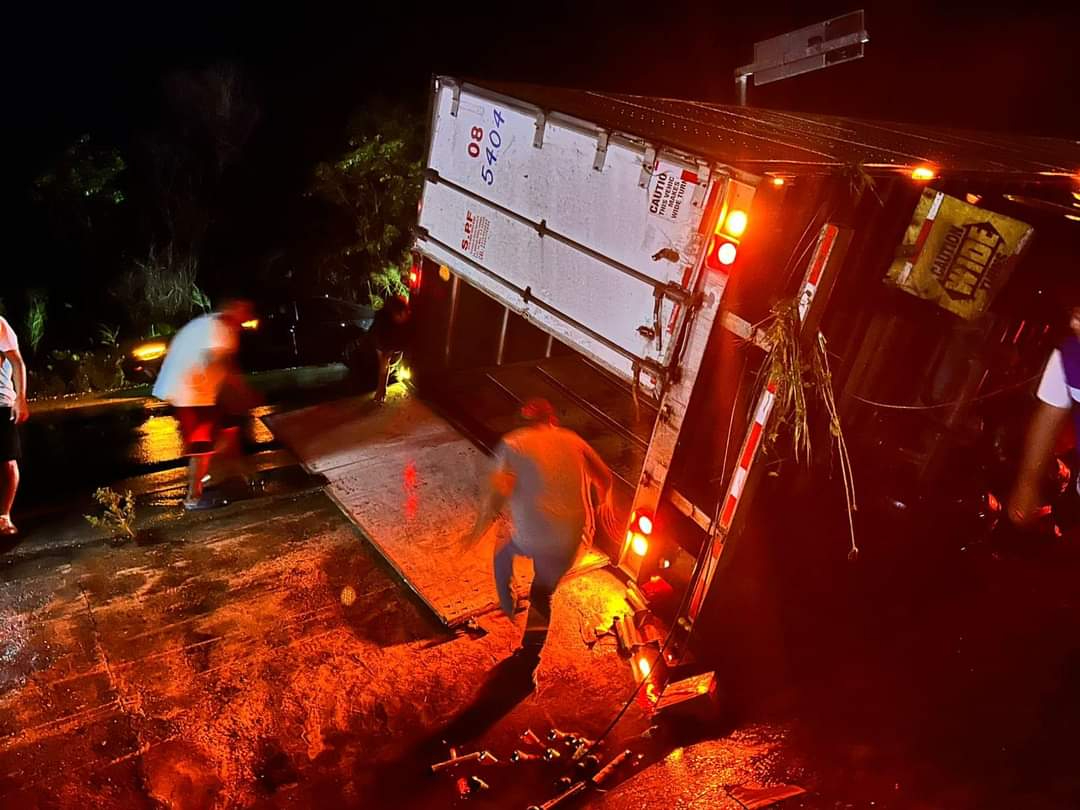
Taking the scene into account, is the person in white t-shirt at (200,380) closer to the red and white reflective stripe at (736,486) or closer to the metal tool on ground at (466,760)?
the metal tool on ground at (466,760)

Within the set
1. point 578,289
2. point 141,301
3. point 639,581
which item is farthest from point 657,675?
point 141,301

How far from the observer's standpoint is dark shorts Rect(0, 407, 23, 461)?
5176 millimetres

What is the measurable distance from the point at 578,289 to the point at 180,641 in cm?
351

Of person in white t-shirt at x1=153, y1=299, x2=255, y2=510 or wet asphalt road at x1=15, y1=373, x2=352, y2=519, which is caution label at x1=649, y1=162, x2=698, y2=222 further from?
wet asphalt road at x1=15, y1=373, x2=352, y2=519

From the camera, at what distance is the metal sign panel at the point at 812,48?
636 cm

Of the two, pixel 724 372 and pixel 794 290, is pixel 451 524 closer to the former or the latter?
pixel 724 372

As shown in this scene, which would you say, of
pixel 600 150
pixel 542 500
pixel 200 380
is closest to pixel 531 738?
pixel 542 500

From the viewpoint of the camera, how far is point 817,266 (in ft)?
13.7

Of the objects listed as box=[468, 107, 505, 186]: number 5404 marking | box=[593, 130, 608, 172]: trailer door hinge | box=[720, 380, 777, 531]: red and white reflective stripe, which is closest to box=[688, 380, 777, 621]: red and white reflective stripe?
box=[720, 380, 777, 531]: red and white reflective stripe

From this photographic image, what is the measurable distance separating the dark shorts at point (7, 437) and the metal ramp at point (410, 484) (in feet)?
7.03

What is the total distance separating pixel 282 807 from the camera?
12.2 feet

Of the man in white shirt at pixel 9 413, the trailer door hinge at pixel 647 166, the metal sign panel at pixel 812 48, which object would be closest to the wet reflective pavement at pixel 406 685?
the man in white shirt at pixel 9 413

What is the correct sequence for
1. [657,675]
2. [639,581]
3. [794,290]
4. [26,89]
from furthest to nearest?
[26,89] → [639,581] → [657,675] → [794,290]

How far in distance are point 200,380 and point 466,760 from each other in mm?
3458
